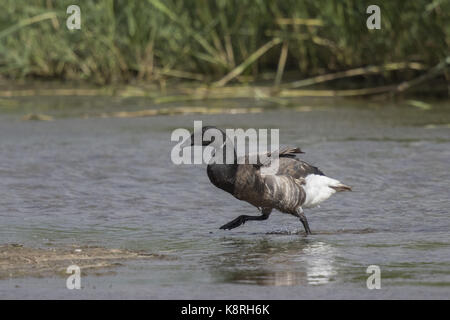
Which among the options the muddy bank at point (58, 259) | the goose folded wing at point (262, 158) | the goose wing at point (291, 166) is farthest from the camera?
the goose wing at point (291, 166)

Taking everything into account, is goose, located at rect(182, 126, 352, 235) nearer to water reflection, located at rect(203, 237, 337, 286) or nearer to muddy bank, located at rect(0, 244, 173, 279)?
water reflection, located at rect(203, 237, 337, 286)

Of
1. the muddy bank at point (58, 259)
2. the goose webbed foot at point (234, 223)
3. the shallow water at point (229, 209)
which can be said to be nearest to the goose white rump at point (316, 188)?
the shallow water at point (229, 209)

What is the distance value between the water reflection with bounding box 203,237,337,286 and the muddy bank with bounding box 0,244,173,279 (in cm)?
46

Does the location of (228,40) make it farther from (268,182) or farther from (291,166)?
(268,182)

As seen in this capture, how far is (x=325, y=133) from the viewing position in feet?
33.4

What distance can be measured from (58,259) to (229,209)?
214 cm

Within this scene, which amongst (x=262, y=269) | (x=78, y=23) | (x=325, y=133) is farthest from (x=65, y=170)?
(x=78, y=23)

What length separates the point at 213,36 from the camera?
1284 centimetres

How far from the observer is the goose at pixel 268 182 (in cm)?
624

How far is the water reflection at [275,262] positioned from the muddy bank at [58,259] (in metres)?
0.46

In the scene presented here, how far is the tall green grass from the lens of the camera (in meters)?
11.6

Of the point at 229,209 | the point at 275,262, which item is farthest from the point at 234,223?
the point at 275,262

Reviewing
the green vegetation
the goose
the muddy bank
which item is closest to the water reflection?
the goose

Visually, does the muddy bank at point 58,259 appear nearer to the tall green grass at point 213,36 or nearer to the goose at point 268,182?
the goose at point 268,182
